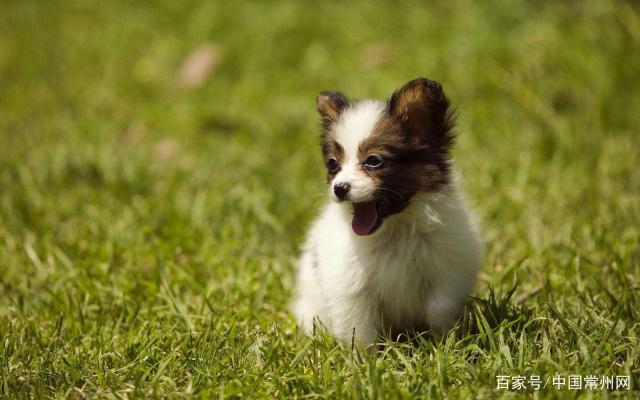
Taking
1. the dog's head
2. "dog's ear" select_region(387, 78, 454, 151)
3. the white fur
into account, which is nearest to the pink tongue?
the dog's head

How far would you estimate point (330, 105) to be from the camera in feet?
11.4

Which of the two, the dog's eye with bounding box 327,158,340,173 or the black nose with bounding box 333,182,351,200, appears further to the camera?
the dog's eye with bounding box 327,158,340,173

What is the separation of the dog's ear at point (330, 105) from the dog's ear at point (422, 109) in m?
0.28

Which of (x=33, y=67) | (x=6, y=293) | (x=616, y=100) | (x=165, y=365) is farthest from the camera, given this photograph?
(x=33, y=67)

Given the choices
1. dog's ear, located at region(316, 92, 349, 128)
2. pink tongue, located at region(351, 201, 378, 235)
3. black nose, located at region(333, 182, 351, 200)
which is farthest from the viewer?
dog's ear, located at region(316, 92, 349, 128)

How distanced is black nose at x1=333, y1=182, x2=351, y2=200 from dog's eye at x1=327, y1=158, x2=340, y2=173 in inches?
8.4

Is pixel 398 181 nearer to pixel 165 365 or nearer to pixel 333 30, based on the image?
pixel 165 365

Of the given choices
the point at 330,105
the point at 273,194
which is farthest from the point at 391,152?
the point at 273,194

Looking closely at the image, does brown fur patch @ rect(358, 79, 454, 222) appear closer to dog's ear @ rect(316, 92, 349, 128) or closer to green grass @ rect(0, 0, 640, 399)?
dog's ear @ rect(316, 92, 349, 128)

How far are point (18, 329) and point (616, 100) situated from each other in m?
5.13

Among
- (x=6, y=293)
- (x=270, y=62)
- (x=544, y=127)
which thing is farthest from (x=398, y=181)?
(x=270, y=62)

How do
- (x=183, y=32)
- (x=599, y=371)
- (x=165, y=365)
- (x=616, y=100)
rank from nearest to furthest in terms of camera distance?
(x=599, y=371) < (x=165, y=365) < (x=616, y=100) < (x=183, y=32)

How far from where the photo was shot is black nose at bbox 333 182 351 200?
10.2ft

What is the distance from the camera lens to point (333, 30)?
31.1 ft
